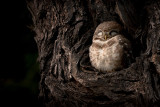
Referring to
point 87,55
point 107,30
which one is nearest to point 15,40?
point 87,55

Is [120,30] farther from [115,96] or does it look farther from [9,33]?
[9,33]

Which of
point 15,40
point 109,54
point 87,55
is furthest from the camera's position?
point 15,40

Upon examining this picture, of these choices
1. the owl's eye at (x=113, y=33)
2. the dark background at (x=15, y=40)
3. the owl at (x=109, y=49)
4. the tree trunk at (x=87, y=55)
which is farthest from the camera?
the dark background at (x=15, y=40)

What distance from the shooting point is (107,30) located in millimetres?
2354

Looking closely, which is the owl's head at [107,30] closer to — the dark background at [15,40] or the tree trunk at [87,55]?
the tree trunk at [87,55]

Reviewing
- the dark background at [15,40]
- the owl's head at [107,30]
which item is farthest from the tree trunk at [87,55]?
the dark background at [15,40]

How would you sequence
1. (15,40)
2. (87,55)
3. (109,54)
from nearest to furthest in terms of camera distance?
(109,54)
(87,55)
(15,40)

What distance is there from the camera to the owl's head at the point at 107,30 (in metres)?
2.34

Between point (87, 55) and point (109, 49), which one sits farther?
point (87, 55)

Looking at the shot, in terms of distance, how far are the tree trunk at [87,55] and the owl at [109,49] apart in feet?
0.36

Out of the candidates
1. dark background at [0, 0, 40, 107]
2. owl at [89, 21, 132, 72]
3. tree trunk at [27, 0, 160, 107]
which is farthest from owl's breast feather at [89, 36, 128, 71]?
dark background at [0, 0, 40, 107]

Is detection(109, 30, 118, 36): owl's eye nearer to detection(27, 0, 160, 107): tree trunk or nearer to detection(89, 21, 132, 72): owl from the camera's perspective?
detection(89, 21, 132, 72): owl

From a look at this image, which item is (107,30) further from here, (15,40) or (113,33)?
(15,40)

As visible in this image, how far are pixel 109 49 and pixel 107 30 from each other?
8.8 inches
